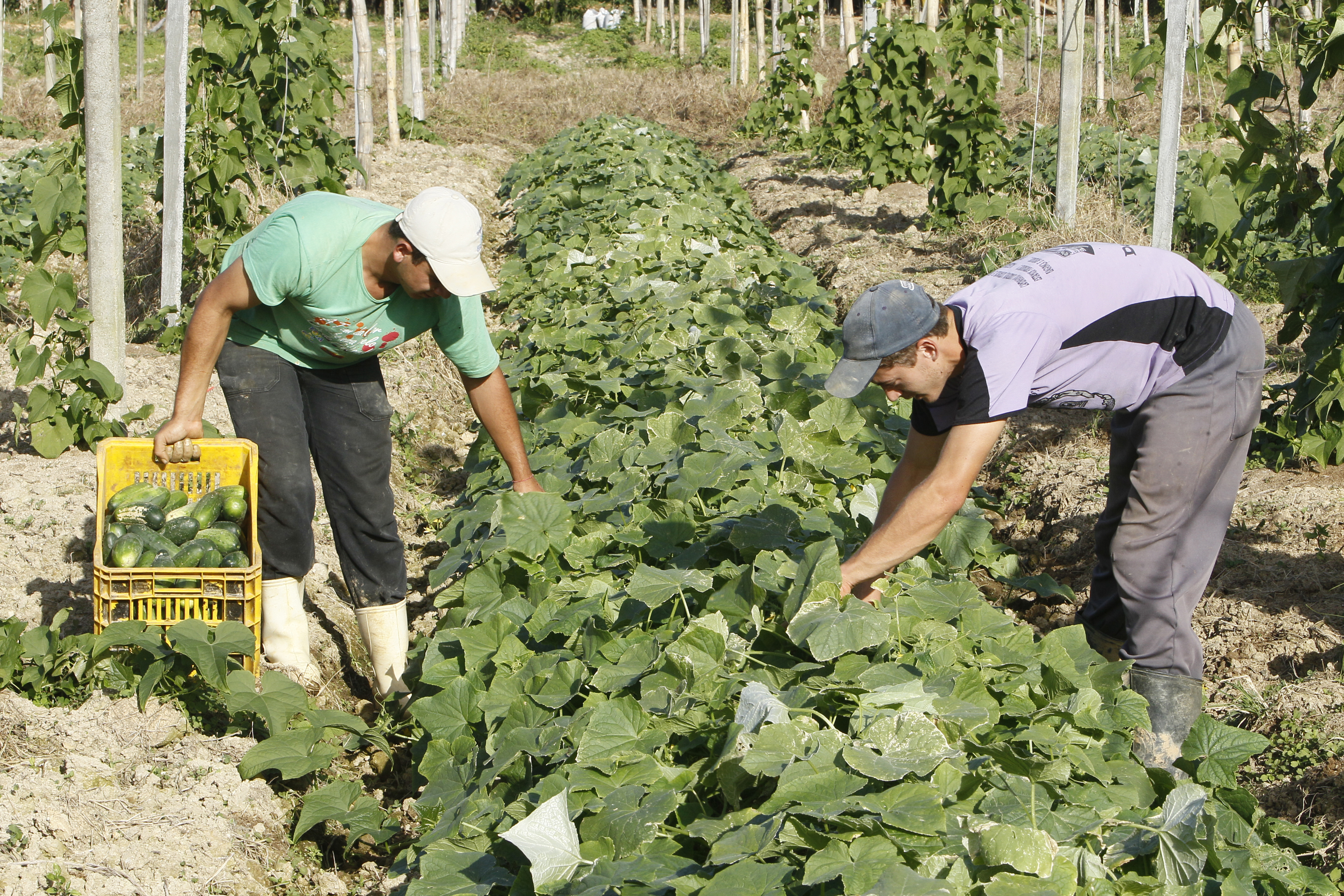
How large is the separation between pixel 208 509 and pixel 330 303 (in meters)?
0.71

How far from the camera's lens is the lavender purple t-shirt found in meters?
2.52

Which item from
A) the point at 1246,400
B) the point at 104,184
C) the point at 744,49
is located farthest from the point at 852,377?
the point at 744,49

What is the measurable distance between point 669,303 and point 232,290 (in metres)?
2.85

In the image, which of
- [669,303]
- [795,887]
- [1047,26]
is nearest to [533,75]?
[1047,26]

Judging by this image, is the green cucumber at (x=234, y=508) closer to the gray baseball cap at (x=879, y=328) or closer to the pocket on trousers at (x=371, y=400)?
the pocket on trousers at (x=371, y=400)

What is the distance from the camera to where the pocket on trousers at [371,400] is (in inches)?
141

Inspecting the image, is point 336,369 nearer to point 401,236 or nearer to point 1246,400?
point 401,236

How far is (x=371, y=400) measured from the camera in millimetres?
3602

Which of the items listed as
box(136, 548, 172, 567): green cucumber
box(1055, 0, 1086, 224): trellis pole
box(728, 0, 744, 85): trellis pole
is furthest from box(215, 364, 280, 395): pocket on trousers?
box(728, 0, 744, 85): trellis pole

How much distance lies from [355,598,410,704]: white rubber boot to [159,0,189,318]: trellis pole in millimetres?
3402

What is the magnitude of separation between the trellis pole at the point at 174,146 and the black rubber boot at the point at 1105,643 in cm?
509

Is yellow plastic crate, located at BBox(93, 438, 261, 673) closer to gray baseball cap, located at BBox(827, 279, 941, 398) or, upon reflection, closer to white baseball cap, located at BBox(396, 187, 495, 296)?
white baseball cap, located at BBox(396, 187, 495, 296)

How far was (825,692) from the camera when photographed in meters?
2.41

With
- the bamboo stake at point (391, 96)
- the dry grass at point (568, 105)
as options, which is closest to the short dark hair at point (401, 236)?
the bamboo stake at point (391, 96)
